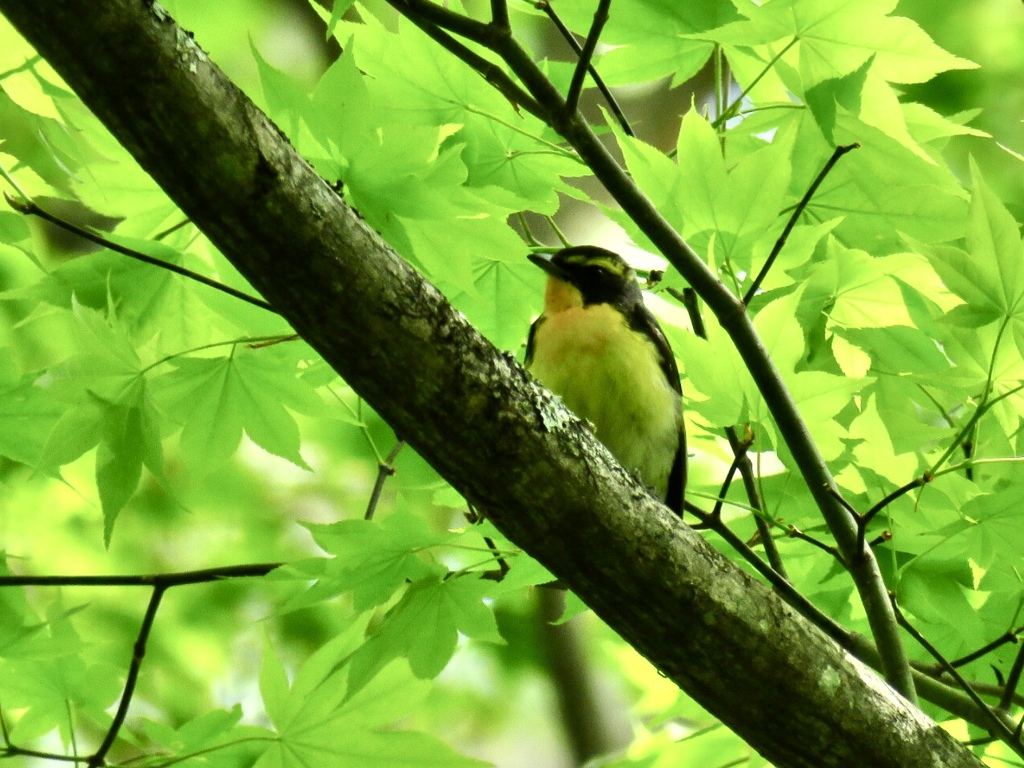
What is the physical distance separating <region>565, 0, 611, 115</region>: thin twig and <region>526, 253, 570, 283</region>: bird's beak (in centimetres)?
60

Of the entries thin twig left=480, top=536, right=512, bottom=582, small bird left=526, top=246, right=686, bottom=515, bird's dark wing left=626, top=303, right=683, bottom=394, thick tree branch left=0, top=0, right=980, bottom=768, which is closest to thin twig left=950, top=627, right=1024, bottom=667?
thick tree branch left=0, top=0, right=980, bottom=768

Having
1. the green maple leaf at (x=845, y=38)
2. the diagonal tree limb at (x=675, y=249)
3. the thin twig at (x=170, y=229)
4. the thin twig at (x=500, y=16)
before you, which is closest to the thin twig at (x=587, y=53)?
the diagonal tree limb at (x=675, y=249)

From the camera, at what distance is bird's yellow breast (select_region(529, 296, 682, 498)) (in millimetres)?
3635

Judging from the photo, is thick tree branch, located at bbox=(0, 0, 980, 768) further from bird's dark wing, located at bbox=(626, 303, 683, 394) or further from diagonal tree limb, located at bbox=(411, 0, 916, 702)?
bird's dark wing, located at bbox=(626, 303, 683, 394)

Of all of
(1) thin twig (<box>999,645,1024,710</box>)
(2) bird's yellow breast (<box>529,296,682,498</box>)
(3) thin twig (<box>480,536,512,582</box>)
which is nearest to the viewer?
(1) thin twig (<box>999,645,1024,710</box>)

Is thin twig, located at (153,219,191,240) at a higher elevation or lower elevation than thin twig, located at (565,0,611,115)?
higher

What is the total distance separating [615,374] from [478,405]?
164 centimetres

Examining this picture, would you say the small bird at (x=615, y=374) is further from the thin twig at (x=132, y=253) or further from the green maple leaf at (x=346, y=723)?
the green maple leaf at (x=346, y=723)

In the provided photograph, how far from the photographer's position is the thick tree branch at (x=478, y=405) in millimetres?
1840

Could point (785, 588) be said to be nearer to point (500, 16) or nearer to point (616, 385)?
point (616, 385)

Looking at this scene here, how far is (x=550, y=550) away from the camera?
215 centimetres

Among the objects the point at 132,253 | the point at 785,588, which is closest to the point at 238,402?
the point at 132,253

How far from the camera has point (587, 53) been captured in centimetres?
214

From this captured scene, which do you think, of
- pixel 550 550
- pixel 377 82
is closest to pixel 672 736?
pixel 550 550
